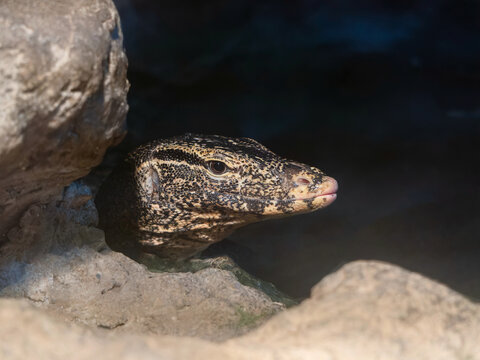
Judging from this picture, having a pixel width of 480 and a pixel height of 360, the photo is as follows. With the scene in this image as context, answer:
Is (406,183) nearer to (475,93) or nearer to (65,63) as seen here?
(475,93)

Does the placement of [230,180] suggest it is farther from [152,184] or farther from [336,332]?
[336,332]

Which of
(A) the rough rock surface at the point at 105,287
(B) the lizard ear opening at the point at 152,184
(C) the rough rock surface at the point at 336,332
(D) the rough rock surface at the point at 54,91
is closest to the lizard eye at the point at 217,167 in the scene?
(B) the lizard ear opening at the point at 152,184

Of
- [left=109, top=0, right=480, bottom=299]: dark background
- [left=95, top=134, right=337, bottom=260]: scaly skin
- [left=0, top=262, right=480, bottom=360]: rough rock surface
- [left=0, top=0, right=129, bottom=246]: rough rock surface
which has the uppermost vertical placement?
[left=109, top=0, right=480, bottom=299]: dark background

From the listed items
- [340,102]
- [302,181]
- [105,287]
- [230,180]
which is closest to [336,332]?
[105,287]

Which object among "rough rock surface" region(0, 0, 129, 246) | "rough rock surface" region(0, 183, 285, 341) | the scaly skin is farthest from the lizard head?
"rough rock surface" region(0, 0, 129, 246)

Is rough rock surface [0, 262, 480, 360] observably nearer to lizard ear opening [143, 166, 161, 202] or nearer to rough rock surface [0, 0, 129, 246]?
rough rock surface [0, 0, 129, 246]

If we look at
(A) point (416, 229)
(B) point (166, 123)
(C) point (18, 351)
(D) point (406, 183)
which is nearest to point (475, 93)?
(D) point (406, 183)
